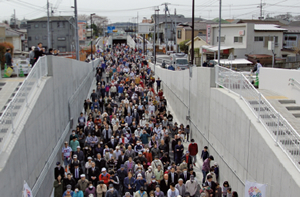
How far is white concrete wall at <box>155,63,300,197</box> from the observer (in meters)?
7.82

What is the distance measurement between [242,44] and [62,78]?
30301mm

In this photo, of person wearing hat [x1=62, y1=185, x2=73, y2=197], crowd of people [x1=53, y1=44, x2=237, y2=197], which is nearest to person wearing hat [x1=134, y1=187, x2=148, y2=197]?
crowd of people [x1=53, y1=44, x2=237, y2=197]

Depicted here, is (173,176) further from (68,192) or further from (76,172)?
(68,192)

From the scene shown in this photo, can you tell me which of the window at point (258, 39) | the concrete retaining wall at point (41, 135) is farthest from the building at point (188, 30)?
the concrete retaining wall at point (41, 135)

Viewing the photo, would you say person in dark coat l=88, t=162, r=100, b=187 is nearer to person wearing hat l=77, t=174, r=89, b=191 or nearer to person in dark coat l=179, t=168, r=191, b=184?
person wearing hat l=77, t=174, r=89, b=191

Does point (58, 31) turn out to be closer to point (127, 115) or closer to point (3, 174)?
point (127, 115)

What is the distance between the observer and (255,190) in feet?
26.4

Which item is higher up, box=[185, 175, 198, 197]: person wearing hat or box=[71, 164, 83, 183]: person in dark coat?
box=[71, 164, 83, 183]: person in dark coat

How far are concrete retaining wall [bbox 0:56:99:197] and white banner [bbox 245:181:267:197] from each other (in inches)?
210

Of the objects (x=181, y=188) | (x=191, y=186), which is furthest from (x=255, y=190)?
(x=191, y=186)

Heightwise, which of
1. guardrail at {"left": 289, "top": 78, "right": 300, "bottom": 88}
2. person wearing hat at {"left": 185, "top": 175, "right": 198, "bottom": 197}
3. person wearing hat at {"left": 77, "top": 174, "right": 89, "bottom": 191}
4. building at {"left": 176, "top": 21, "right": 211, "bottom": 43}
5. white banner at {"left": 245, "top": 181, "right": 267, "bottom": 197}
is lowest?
person wearing hat at {"left": 185, "top": 175, "right": 198, "bottom": 197}

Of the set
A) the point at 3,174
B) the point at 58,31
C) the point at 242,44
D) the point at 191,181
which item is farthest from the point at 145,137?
the point at 58,31

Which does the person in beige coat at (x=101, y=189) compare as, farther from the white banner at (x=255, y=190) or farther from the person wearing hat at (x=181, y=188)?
the white banner at (x=255, y=190)

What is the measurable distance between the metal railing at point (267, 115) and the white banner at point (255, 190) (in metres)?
0.92
